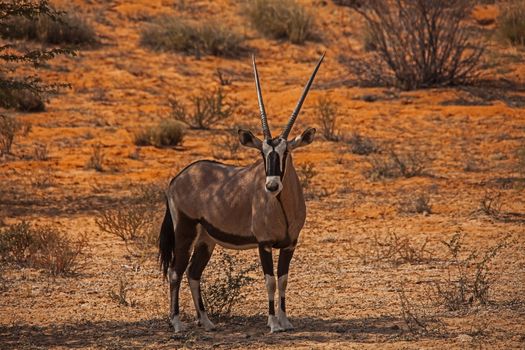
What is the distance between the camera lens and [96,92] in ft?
70.6

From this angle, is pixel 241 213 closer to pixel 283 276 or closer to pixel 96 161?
pixel 283 276

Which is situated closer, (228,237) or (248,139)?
(228,237)

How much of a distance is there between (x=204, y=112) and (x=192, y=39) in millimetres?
5406

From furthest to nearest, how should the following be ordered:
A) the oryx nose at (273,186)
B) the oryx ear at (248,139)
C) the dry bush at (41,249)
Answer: the dry bush at (41,249) < the oryx ear at (248,139) < the oryx nose at (273,186)

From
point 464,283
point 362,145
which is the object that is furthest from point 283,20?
point 464,283

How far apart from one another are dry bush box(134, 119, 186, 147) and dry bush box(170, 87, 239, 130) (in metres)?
1.20

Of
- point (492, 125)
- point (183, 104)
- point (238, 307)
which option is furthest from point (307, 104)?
point (238, 307)

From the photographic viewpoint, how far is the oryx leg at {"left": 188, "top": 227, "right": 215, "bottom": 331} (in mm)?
8648

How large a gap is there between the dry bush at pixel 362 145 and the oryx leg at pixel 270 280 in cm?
960

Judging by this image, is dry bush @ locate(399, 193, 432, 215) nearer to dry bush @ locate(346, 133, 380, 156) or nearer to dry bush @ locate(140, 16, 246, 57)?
dry bush @ locate(346, 133, 380, 156)

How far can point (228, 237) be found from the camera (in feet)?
27.3

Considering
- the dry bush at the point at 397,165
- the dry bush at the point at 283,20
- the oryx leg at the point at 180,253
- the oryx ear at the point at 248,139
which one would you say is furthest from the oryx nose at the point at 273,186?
the dry bush at the point at 283,20

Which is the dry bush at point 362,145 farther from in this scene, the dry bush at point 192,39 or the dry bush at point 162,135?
the dry bush at point 192,39

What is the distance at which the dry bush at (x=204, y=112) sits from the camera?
64.3 ft
